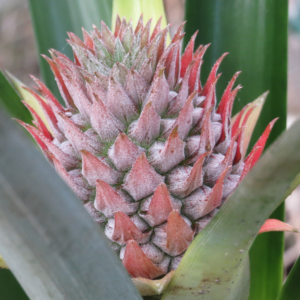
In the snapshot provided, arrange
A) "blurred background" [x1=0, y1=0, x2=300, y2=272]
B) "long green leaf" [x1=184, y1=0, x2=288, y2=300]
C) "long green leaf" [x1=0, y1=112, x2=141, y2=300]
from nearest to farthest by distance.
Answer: "long green leaf" [x1=0, y1=112, x2=141, y2=300]
"long green leaf" [x1=184, y1=0, x2=288, y2=300]
"blurred background" [x1=0, y1=0, x2=300, y2=272]

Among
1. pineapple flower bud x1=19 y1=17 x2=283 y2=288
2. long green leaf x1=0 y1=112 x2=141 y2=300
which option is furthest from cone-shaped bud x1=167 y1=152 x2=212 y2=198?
long green leaf x1=0 y1=112 x2=141 y2=300

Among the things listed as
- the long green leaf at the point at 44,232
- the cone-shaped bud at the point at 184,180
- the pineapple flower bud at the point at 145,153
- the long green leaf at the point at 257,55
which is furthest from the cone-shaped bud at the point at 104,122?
the long green leaf at the point at 257,55

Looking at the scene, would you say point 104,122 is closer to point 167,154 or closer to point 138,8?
point 167,154

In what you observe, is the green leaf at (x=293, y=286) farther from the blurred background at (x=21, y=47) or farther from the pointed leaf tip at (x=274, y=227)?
the blurred background at (x=21, y=47)

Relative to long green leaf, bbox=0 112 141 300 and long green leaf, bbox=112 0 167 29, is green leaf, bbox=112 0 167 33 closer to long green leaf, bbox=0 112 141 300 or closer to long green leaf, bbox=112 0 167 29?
long green leaf, bbox=112 0 167 29

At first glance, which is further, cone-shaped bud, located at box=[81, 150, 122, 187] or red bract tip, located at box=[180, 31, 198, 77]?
red bract tip, located at box=[180, 31, 198, 77]

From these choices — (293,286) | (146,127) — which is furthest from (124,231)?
(293,286)

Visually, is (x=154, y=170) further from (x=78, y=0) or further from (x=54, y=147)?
(x=78, y=0)
